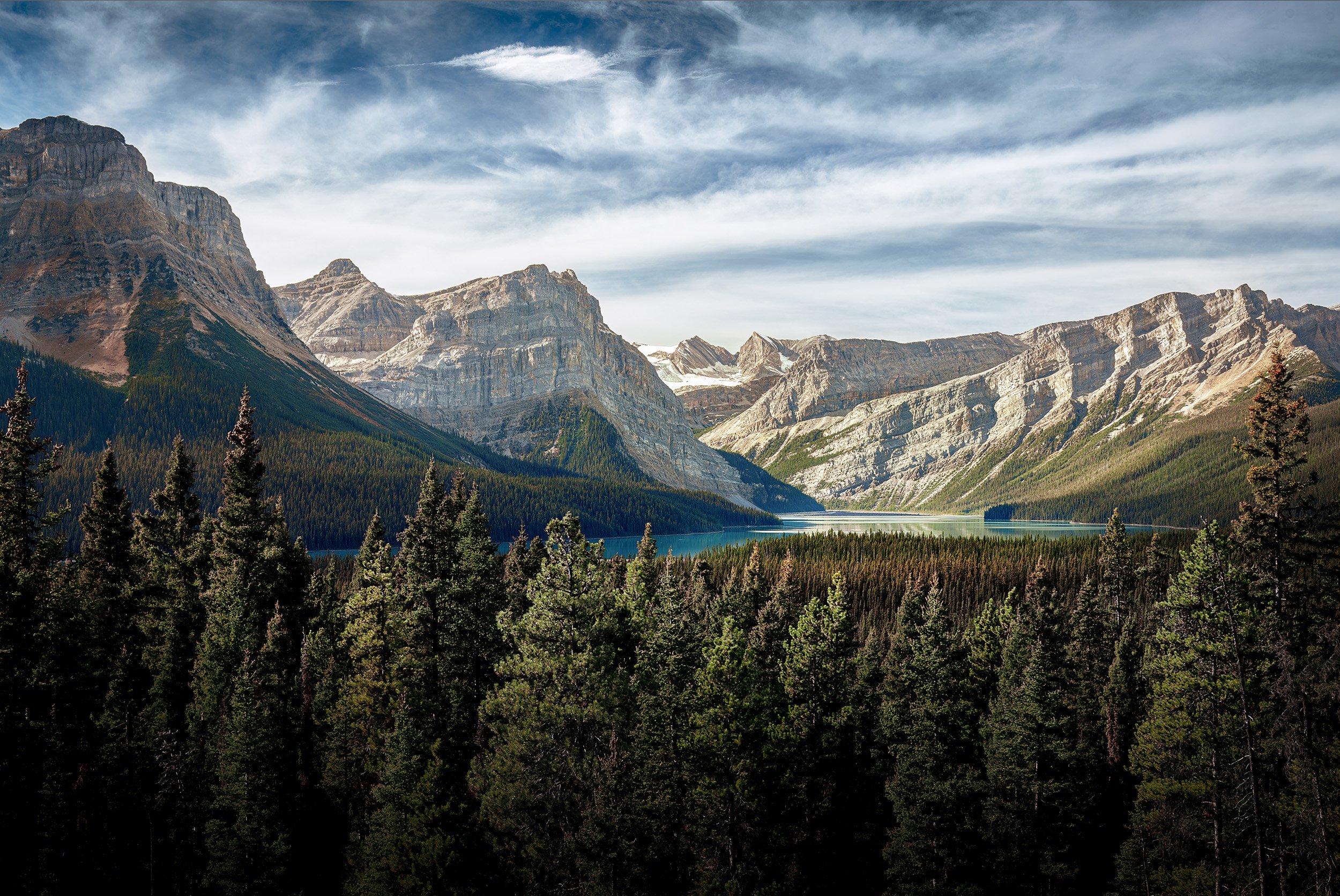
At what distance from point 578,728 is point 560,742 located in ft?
2.46

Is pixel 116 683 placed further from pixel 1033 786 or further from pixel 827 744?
pixel 1033 786

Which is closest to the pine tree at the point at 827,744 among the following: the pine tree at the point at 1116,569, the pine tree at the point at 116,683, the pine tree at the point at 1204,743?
the pine tree at the point at 1204,743

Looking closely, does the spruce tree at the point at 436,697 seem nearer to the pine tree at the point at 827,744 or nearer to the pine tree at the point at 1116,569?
the pine tree at the point at 827,744

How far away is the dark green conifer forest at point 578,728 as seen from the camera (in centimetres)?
2786

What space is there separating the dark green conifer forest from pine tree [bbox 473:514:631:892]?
4.6 inches

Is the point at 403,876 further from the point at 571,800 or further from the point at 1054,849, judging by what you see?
the point at 1054,849

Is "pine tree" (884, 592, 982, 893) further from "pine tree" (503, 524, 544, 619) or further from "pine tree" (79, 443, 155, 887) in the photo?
"pine tree" (79, 443, 155, 887)

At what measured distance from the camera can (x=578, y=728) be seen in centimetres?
2800

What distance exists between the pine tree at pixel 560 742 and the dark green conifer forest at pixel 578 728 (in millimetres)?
117

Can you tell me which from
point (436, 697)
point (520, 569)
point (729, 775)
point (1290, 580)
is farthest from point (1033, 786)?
point (520, 569)

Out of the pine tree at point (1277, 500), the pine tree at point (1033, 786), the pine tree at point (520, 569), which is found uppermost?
the pine tree at point (1277, 500)

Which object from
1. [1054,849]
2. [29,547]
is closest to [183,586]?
[29,547]

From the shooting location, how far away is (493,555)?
37.2 metres

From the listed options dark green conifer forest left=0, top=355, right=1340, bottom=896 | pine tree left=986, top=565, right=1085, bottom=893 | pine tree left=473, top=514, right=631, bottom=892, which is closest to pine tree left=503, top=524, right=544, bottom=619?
dark green conifer forest left=0, top=355, right=1340, bottom=896
